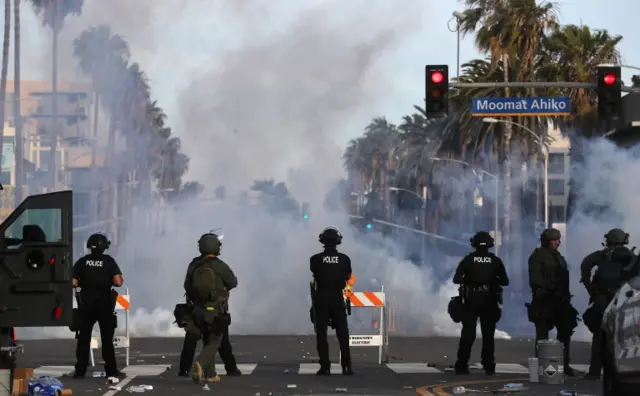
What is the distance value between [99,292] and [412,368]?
5.01 meters

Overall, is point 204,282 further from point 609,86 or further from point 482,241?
point 609,86

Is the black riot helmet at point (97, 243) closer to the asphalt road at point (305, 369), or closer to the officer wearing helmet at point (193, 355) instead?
the officer wearing helmet at point (193, 355)

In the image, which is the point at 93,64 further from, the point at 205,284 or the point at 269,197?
the point at 205,284

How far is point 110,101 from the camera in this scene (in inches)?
2454

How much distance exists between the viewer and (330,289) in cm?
2131

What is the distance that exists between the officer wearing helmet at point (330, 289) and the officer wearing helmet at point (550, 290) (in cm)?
260

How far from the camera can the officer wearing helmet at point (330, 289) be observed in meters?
21.2

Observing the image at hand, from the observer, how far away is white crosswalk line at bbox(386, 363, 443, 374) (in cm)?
2136

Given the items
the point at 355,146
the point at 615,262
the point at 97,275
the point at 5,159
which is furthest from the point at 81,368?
the point at 355,146

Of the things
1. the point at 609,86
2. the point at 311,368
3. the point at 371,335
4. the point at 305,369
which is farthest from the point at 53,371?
the point at 609,86

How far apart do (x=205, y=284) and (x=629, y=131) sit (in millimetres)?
49186

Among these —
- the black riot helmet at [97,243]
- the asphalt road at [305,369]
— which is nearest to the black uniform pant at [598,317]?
the asphalt road at [305,369]

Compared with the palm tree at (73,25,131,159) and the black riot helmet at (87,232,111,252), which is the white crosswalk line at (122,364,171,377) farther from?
the palm tree at (73,25,131,159)

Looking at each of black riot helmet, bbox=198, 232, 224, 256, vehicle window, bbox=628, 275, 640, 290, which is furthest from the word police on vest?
vehicle window, bbox=628, 275, 640, 290
